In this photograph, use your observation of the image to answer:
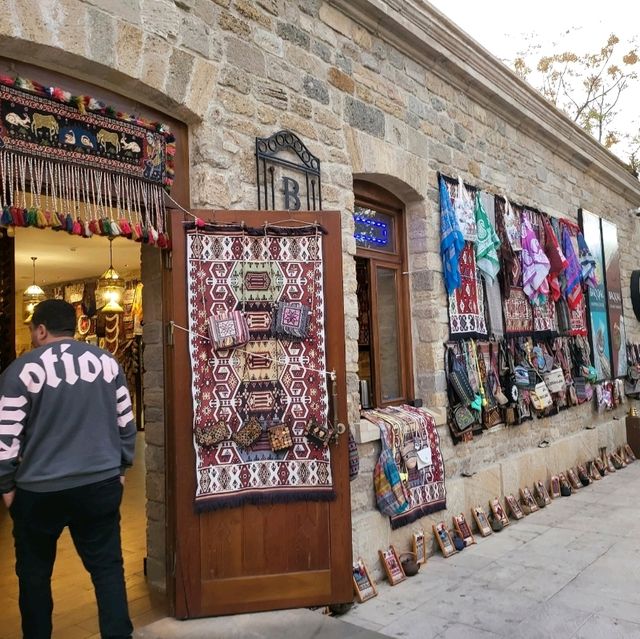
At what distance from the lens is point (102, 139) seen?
2984 mm

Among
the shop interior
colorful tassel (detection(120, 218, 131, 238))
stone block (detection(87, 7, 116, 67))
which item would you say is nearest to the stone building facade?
stone block (detection(87, 7, 116, 67))

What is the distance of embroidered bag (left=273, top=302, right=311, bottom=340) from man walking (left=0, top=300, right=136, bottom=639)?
1009 mm

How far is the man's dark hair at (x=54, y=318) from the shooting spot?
2721 millimetres

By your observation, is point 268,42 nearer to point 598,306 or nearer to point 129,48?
point 129,48

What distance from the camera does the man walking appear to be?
251cm

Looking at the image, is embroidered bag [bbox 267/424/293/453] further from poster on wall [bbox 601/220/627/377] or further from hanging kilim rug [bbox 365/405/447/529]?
poster on wall [bbox 601/220/627/377]

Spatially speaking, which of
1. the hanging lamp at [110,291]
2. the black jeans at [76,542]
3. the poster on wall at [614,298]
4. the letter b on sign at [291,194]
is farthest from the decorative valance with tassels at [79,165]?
the poster on wall at [614,298]

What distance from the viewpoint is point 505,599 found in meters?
3.60

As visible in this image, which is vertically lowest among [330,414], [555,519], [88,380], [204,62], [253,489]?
[555,519]

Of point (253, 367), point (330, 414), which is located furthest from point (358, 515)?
point (253, 367)

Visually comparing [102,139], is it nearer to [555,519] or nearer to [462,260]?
[462,260]

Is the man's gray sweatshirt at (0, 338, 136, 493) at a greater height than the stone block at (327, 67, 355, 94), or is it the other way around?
the stone block at (327, 67, 355, 94)

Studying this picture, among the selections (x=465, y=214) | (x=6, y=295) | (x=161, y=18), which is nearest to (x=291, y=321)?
(x=161, y=18)

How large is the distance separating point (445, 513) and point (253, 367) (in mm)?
2266
